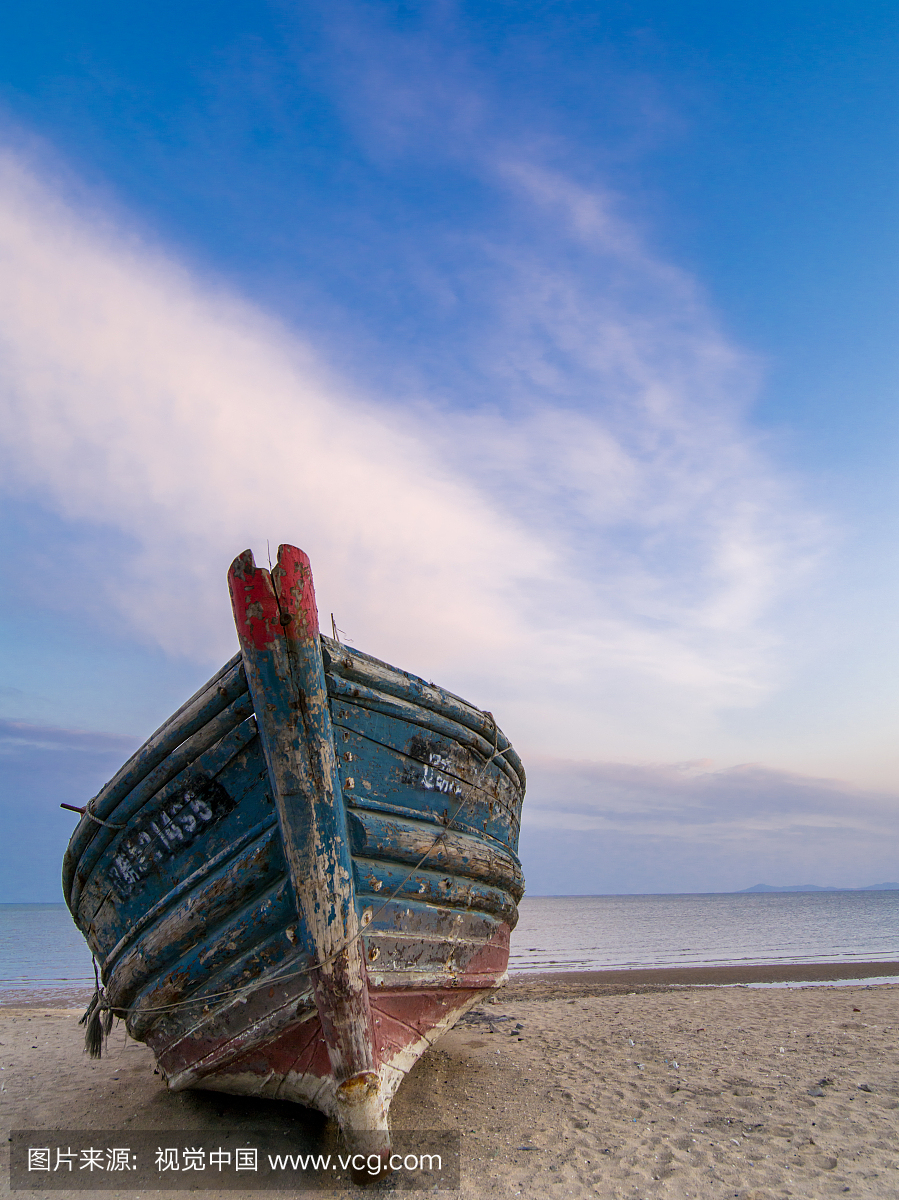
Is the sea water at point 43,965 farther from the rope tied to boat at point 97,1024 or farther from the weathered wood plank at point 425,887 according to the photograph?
Answer: the weathered wood plank at point 425,887

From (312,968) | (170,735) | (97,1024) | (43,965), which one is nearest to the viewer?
(312,968)

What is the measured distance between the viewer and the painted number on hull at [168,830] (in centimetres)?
442

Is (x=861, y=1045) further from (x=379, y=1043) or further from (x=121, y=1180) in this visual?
(x=121, y=1180)

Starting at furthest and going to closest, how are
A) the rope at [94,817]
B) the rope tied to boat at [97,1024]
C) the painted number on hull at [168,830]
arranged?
the rope tied to boat at [97,1024], the rope at [94,817], the painted number on hull at [168,830]

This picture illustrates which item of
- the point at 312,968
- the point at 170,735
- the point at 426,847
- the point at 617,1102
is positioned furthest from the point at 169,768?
the point at 617,1102

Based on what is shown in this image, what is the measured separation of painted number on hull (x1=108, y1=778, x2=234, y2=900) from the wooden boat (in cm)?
1

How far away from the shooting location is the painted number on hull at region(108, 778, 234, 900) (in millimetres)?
4418

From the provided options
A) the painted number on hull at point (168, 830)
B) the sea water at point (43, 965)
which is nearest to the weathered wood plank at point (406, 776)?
the painted number on hull at point (168, 830)

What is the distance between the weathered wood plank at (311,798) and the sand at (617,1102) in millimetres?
916

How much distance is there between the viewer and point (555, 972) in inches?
672

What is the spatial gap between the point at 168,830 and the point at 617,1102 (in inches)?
170

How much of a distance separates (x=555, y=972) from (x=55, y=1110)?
13.8 meters

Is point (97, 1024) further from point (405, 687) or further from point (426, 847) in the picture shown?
point (405, 687)

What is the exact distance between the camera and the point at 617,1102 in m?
5.68
